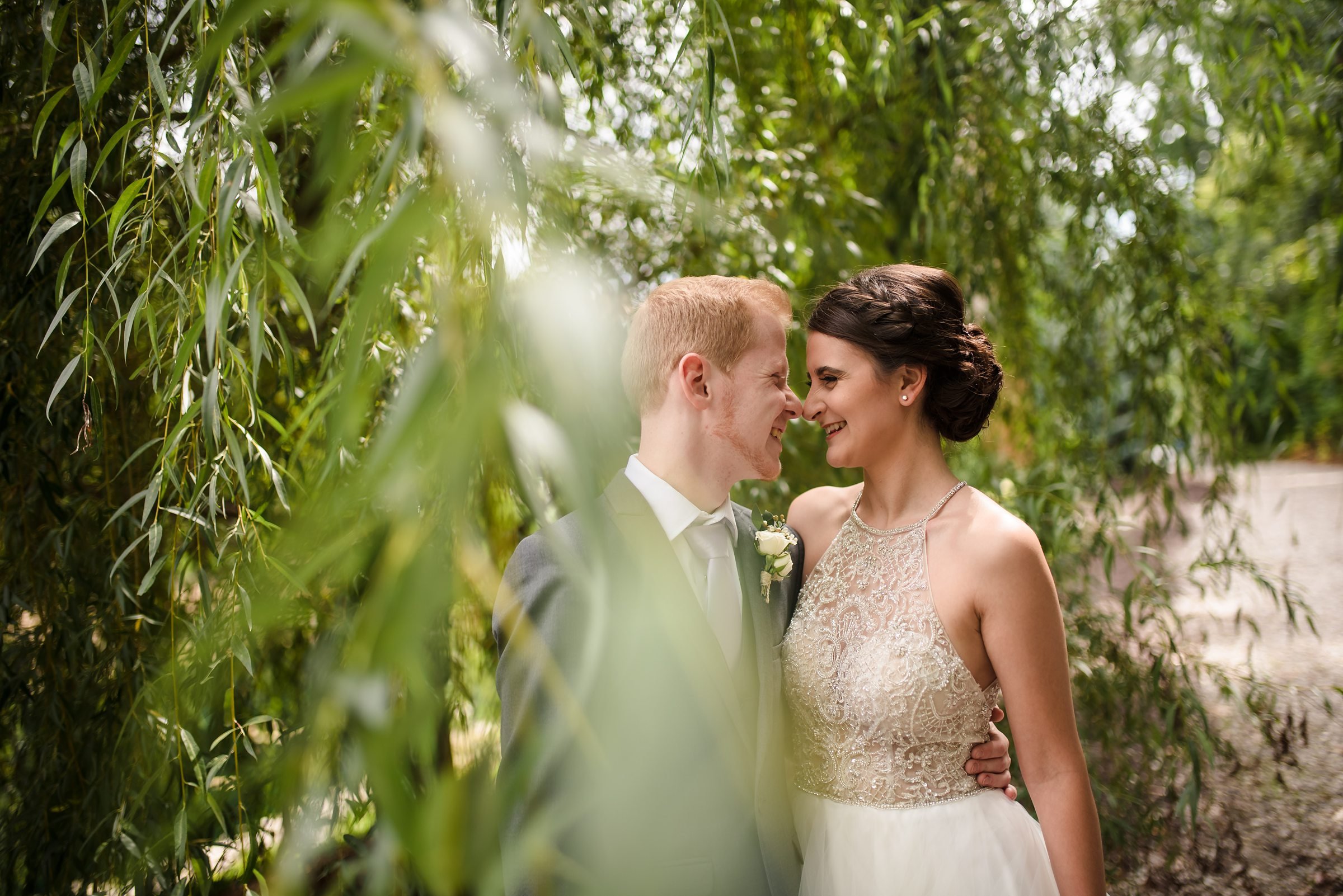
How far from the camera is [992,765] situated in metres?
1.57

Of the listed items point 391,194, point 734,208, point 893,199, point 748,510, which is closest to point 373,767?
point 391,194

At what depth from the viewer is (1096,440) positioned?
2.98 m

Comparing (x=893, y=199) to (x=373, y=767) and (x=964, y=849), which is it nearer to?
(x=964, y=849)

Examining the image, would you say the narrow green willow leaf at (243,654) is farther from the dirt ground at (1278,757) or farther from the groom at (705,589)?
the dirt ground at (1278,757)

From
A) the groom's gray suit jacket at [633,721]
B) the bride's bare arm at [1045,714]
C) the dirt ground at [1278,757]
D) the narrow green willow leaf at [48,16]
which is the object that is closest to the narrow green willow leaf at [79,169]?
the narrow green willow leaf at [48,16]

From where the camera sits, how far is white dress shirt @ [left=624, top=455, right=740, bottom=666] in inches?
55.9

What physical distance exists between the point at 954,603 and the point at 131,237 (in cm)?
151

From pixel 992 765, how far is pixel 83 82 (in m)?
1.74

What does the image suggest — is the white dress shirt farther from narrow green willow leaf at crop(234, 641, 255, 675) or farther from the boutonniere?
narrow green willow leaf at crop(234, 641, 255, 675)

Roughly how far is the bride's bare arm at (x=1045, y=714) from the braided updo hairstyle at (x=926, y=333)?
314 millimetres

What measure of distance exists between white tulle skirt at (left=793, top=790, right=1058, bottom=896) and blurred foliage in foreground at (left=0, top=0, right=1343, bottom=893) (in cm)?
73

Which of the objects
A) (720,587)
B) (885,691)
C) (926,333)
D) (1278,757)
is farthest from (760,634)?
(1278,757)

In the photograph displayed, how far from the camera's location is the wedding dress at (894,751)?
1.49m

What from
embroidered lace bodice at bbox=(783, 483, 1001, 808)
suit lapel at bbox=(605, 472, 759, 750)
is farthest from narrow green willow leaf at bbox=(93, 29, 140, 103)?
embroidered lace bodice at bbox=(783, 483, 1001, 808)
